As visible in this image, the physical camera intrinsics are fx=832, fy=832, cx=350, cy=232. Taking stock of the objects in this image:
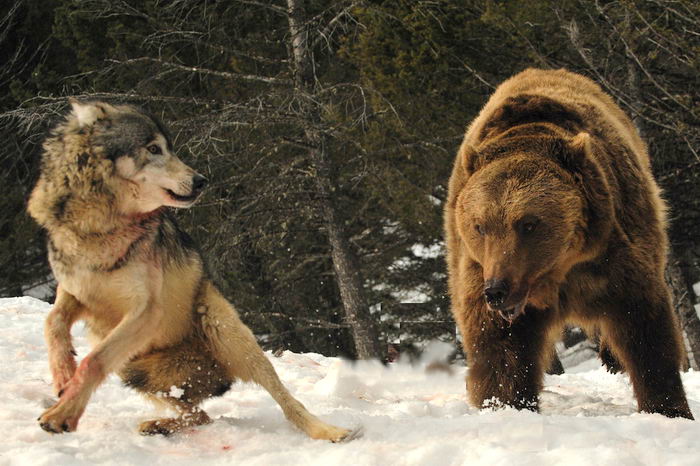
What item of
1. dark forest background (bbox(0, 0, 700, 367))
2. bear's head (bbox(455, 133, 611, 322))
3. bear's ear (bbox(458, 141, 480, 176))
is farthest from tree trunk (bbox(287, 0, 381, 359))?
bear's head (bbox(455, 133, 611, 322))

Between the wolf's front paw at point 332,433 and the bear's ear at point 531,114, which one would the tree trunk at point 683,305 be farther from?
the wolf's front paw at point 332,433

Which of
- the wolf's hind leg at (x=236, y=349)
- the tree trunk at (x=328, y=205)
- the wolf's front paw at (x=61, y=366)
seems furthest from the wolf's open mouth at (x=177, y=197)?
the tree trunk at (x=328, y=205)

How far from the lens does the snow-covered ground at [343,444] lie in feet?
12.3

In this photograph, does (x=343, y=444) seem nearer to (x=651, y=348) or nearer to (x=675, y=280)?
(x=651, y=348)

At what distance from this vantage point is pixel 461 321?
18.9 feet

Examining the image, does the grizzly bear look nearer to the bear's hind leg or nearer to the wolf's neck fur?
the bear's hind leg

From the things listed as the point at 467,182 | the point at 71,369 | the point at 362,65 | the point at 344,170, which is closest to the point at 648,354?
the point at 467,182

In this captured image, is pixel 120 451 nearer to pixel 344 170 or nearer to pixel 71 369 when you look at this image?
pixel 71 369

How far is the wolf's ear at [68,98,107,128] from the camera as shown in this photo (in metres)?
4.64

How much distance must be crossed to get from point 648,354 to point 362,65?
29.2 ft

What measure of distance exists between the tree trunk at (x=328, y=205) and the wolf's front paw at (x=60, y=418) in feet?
27.4

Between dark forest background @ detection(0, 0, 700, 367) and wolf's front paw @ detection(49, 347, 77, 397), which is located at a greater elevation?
dark forest background @ detection(0, 0, 700, 367)

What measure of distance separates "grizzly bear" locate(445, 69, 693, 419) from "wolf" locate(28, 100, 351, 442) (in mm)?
1507

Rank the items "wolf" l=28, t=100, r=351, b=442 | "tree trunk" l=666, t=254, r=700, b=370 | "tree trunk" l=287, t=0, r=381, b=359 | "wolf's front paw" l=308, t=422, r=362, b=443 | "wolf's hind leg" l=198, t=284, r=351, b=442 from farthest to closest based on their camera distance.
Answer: "tree trunk" l=287, t=0, r=381, b=359
"tree trunk" l=666, t=254, r=700, b=370
"wolf's hind leg" l=198, t=284, r=351, b=442
"wolf" l=28, t=100, r=351, b=442
"wolf's front paw" l=308, t=422, r=362, b=443
